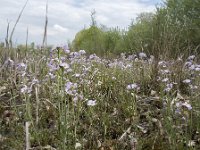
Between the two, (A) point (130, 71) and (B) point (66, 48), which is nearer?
(B) point (66, 48)

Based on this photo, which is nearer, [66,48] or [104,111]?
[66,48]

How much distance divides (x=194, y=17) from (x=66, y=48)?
19.5m

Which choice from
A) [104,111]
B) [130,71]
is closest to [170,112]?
[104,111]

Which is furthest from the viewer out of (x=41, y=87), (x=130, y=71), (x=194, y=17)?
(x=194, y=17)

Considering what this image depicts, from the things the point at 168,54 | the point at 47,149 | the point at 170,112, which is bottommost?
the point at 47,149

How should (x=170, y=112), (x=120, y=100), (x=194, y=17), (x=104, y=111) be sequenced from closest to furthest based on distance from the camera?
1. (x=170, y=112)
2. (x=104, y=111)
3. (x=120, y=100)
4. (x=194, y=17)

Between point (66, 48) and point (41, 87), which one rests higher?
point (66, 48)

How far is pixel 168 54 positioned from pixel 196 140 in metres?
2.38

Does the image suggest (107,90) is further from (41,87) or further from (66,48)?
(66,48)

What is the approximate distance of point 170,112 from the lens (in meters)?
3.59

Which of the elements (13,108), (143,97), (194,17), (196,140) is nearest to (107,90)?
(143,97)

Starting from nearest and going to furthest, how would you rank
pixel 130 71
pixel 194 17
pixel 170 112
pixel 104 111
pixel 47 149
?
pixel 47 149 → pixel 170 112 → pixel 104 111 → pixel 130 71 → pixel 194 17

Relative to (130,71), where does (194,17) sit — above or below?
above

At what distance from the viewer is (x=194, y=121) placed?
363cm
